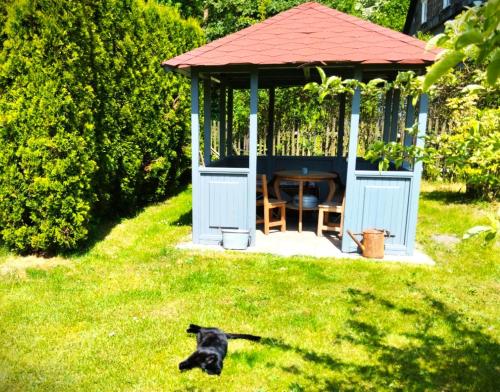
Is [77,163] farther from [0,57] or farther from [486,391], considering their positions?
[486,391]

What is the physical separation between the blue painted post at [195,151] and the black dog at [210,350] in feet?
9.27

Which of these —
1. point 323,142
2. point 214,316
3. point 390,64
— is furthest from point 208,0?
point 214,316

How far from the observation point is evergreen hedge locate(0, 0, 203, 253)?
5066 mm

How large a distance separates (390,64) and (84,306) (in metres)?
4.57

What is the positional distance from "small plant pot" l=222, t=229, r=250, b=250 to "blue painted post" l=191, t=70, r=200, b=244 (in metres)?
0.52

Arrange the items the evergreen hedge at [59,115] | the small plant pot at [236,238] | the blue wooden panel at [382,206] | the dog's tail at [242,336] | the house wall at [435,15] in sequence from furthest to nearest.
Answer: the house wall at [435,15]
the small plant pot at [236,238]
the blue wooden panel at [382,206]
the evergreen hedge at [59,115]
the dog's tail at [242,336]

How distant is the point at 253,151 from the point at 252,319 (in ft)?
8.81

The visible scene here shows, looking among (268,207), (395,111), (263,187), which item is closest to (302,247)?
(268,207)

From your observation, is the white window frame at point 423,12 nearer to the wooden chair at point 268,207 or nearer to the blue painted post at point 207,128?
the blue painted post at point 207,128

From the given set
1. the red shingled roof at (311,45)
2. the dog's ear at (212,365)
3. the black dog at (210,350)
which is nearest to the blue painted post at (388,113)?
the red shingled roof at (311,45)

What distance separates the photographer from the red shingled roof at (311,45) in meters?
5.50

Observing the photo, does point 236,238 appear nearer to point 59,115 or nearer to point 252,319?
point 252,319

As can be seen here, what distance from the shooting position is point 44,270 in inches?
204

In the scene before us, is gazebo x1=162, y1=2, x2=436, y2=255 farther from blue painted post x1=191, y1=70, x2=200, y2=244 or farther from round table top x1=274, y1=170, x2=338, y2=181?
round table top x1=274, y1=170, x2=338, y2=181
